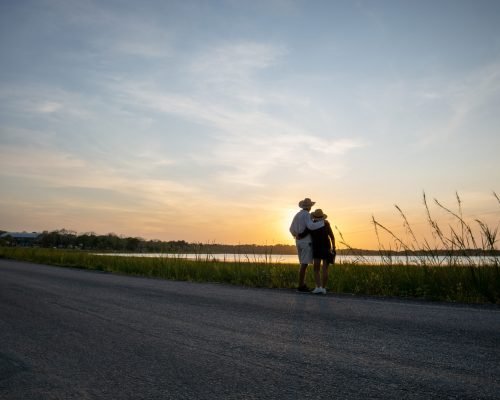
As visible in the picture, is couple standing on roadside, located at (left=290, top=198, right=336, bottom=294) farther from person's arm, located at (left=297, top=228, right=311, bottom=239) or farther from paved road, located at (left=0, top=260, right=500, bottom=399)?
paved road, located at (left=0, top=260, right=500, bottom=399)

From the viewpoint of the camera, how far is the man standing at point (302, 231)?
36.1ft

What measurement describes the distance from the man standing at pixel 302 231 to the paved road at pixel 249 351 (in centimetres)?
303

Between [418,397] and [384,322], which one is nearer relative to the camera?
[418,397]

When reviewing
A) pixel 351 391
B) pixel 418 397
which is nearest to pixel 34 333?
pixel 351 391

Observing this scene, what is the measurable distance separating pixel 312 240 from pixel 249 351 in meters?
6.82

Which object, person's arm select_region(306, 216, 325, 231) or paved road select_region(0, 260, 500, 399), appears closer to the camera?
paved road select_region(0, 260, 500, 399)

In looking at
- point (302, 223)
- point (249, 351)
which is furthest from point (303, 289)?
point (249, 351)

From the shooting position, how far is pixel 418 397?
320cm

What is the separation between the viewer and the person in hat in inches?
417

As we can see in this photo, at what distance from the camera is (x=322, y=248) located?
10.8 m

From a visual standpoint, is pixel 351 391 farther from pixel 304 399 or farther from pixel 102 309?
pixel 102 309

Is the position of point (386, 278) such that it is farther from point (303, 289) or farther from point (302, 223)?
point (302, 223)

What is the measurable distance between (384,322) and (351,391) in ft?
9.87

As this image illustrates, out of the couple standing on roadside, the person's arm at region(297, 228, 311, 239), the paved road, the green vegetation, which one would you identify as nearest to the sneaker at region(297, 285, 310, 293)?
the couple standing on roadside
